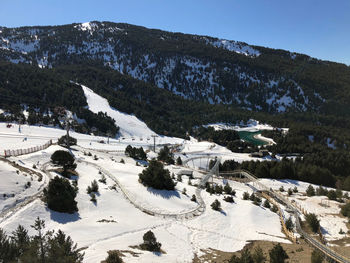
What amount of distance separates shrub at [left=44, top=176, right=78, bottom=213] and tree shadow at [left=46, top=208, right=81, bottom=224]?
470 millimetres

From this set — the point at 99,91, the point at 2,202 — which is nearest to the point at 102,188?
the point at 2,202

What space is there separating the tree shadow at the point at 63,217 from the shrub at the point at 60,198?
0.47 m

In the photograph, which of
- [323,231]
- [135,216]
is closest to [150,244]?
[135,216]

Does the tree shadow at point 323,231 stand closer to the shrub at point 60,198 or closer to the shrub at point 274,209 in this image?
the shrub at point 274,209

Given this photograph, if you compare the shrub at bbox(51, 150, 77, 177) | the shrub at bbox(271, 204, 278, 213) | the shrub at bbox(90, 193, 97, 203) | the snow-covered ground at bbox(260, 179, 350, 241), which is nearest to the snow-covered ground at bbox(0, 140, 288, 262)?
the shrub at bbox(90, 193, 97, 203)

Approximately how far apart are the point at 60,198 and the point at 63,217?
1.76m

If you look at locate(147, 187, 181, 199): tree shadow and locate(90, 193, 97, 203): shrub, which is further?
locate(147, 187, 181, 199): tree shadow

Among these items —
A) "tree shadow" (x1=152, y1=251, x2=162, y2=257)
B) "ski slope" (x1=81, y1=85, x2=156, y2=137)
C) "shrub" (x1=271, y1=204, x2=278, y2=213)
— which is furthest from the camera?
"ski slope" (x1=81, y1=85, x2=156, y2=137)

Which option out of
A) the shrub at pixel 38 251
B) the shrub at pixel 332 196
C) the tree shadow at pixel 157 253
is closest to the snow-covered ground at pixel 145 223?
the tree shadow at pixel 157 253

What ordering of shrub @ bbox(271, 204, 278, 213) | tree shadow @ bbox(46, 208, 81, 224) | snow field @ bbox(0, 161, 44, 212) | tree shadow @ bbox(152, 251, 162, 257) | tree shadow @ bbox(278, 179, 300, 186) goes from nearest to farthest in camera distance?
tree shadow @ bbox(152, 251, 162, 257) → tree shadow @ bbox(46, 208, 81, 224) → snow field @ bbox(0, 161, 44, 212) → shrub @ bbox(271, 204, 278, 213) → tree shadow @ bbox(278, 179, 300, 186)

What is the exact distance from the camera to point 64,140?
2266 inches

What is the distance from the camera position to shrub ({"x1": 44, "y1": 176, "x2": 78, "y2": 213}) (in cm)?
2102

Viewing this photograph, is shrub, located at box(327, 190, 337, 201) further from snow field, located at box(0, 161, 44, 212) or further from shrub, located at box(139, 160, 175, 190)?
snow field, located at box(0, 161, 44, 212)

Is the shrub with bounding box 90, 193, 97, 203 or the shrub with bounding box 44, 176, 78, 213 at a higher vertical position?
the shrub with bounding box 44, 176, 78, 213
